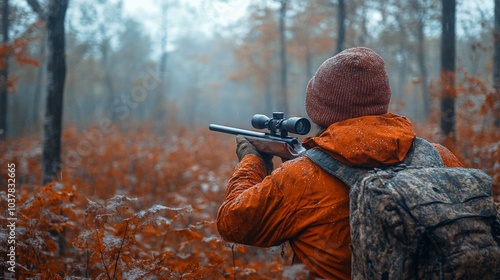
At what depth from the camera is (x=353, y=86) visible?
6.91 feet

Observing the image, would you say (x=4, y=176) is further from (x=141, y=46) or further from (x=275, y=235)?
(x=141, y=46)

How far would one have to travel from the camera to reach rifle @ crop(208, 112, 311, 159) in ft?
7.93

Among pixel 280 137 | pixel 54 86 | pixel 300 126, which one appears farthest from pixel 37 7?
pixel 300 126

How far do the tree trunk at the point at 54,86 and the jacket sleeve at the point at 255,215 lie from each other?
4.30 meters

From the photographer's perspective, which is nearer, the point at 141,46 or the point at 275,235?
the point at 275,235

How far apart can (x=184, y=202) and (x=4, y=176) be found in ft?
11.4

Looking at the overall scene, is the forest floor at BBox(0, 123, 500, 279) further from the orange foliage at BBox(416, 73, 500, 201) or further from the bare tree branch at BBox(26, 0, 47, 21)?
the bare tree branch at BBox(26, 0, 47, 21)

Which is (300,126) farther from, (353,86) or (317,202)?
(317,202)

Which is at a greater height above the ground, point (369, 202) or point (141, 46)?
point (141, 46)

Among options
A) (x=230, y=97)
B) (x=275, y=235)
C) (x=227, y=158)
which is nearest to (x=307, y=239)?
(x=275, y=235)

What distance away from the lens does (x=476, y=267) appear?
1.63 m

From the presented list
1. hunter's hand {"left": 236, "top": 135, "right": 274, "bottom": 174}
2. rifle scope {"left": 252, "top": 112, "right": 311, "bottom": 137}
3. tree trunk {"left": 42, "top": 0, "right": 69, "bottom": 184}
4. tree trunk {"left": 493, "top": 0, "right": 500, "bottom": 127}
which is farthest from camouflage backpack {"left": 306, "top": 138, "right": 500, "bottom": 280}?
tree trunk {"left": 493, "top": 0, "right": 500, "bottom": 127}

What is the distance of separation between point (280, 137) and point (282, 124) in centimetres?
9

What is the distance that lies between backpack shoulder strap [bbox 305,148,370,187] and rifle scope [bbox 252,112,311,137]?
0.35m
